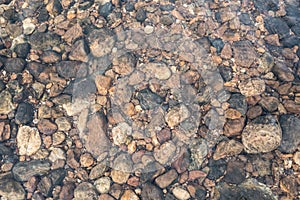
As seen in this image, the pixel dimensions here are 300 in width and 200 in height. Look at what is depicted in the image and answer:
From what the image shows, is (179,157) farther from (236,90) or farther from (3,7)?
(3,7)

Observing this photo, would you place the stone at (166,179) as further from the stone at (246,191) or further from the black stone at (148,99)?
the black stone at (148,99)

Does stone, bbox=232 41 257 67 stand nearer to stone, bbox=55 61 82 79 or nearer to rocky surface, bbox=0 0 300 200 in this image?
rocky surface, bbox=0 0 300 200

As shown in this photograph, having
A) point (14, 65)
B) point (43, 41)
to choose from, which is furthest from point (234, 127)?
point (14, 65)

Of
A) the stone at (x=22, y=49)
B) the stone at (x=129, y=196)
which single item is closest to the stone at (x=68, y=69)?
the stone at (x=22, y=49)

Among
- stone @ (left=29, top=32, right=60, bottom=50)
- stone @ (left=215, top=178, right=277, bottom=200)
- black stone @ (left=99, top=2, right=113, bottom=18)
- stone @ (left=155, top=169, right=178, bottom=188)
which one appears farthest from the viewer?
black stone @ (left=99, top=2, right=113, bottom=18)

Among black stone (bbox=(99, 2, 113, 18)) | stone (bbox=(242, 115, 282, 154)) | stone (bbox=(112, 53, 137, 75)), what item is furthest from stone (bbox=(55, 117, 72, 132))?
stone (bbox=(242, 115, 282, 154))

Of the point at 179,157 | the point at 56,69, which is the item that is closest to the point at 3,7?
the point at 56,69
